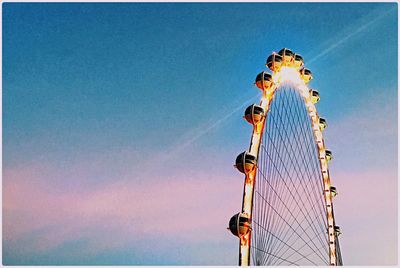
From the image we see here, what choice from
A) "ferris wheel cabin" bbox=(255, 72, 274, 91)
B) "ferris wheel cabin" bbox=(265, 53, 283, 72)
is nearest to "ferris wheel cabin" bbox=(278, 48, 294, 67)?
"ferris wheel cabin" bbox=(265, 53, 283, 72)

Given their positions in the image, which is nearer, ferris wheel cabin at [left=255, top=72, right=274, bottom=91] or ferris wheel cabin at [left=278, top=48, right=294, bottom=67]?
ferris wheel cabin at [left=255, top=72, right=274, bottom=91]

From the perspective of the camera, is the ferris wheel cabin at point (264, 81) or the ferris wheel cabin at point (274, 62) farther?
the ferris wheel cabin at point (274, 62)

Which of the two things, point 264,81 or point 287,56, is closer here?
point 264,81

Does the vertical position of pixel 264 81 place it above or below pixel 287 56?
below

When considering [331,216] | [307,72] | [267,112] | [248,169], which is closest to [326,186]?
[331,216]

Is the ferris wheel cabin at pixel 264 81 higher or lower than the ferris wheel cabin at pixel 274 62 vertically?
lower

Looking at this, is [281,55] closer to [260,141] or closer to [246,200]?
[260,141]

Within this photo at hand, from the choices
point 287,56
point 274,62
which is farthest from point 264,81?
point 287,56

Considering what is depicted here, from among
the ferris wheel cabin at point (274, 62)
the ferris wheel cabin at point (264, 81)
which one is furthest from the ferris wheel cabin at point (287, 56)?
the ferris wheel cabin at point (264, 81)

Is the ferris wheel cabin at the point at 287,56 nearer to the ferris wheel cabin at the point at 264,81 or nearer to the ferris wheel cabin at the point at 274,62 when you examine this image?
the ferris wheel cabin at the point at 274,62

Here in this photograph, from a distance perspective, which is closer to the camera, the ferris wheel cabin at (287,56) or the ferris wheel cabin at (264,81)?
the ferris wheel cabin at (264,81)

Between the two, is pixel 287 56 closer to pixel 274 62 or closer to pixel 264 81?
pixel 274 62

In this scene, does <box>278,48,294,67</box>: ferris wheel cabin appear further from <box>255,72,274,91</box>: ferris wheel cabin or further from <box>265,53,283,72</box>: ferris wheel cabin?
<box>255,72,274,91</box>: ferris wheel cabin

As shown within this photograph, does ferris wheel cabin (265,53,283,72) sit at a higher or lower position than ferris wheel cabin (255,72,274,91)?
higher
